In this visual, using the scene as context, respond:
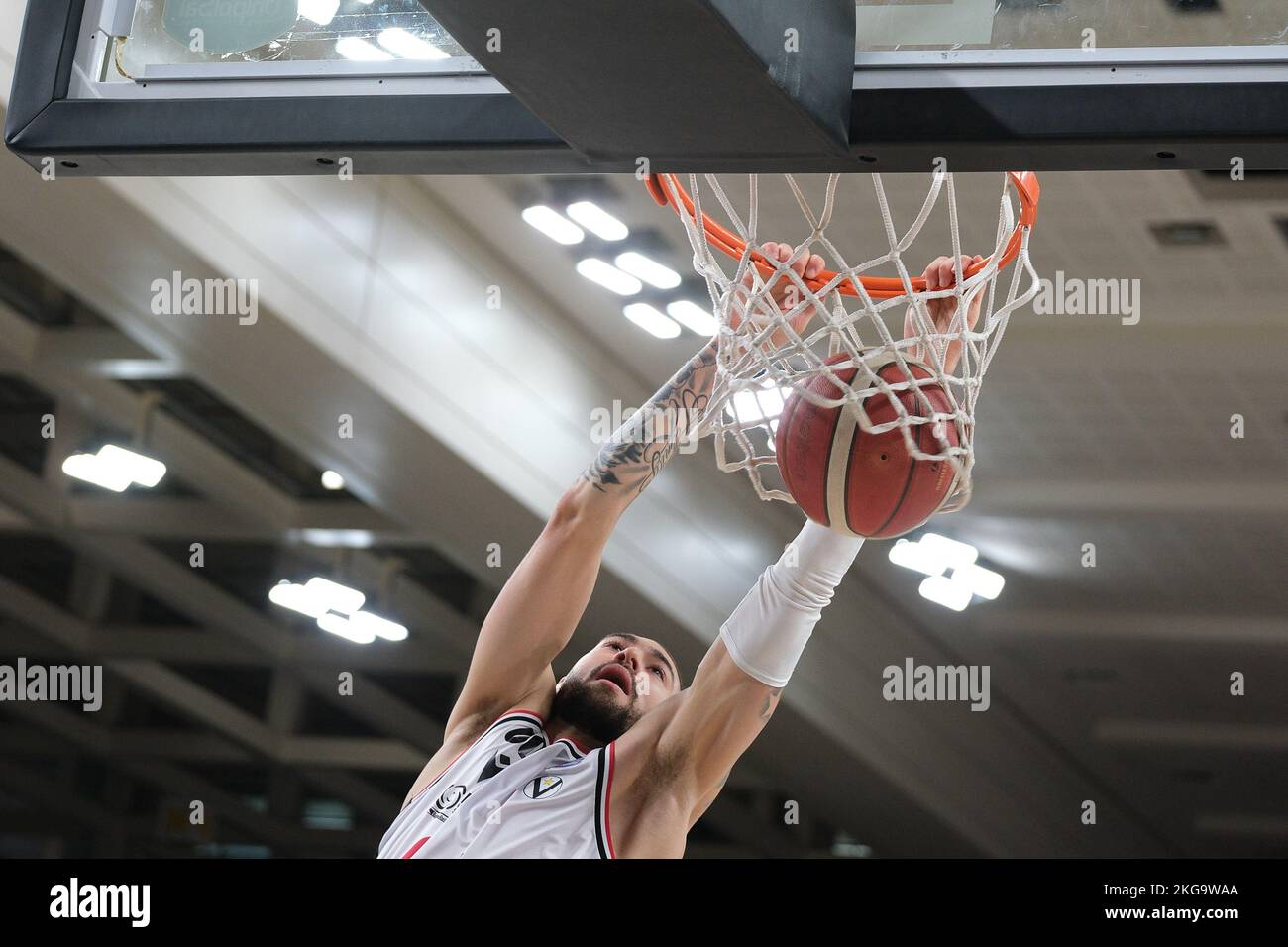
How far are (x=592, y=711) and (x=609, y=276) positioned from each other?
2054mm

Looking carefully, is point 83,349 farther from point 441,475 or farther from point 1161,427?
point 1161,427

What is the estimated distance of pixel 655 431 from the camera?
2.66 metres

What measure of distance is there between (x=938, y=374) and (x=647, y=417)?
0.81m

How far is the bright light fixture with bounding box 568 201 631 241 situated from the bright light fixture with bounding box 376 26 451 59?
253cm

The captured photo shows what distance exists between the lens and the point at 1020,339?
175 inches

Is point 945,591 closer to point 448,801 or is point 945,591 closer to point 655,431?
point 655,431

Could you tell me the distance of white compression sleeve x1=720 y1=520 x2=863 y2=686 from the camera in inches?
89.6

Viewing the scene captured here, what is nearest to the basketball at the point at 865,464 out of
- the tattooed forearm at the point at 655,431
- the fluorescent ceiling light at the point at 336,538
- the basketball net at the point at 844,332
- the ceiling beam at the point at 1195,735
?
the basketball net at the point at 844,332

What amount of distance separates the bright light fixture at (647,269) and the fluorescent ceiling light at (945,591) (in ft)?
6.53

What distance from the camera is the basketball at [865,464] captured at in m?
1.93

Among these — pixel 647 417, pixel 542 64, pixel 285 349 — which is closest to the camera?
pixel 542 64

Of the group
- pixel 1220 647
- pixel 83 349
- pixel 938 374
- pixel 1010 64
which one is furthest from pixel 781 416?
pixel 1220 647

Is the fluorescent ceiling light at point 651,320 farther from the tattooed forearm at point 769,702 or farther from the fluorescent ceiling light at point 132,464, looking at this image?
the tattooed forearm at point 769,702
